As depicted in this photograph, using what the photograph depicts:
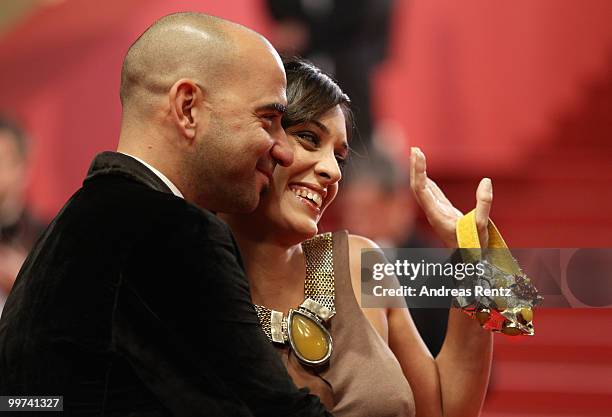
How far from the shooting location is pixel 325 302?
241 cm

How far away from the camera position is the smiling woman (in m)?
2.28

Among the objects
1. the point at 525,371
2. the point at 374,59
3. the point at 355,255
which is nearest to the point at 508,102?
the point at 374,59

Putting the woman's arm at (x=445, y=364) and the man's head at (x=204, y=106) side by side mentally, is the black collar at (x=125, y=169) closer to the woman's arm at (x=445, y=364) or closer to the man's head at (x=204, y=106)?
the man's head at (x=204, y=106)

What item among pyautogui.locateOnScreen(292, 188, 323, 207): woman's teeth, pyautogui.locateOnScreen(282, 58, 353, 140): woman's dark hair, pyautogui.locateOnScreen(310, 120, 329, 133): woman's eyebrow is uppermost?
pyautogui.locateOnScreen(282, 58, 353, 140): woman's dark hair

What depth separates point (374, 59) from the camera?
652 centimetres

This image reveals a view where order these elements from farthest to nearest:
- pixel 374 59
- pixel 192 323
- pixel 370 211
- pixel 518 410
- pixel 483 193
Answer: pixel 374 59 < pixel 518 410 < pixel 370 211 < pixel 483 193 < pixel 192 323

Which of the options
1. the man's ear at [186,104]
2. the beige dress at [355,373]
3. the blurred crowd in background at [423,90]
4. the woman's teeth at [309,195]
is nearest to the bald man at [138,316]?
the man's ear at [186,104]

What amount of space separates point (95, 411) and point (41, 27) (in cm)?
529

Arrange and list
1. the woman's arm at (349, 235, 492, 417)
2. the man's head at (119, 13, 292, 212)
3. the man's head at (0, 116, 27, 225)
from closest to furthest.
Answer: the man's head at (119, 13, 292, 212)
the woman's arm at (349, 235, 492, 417)
the man's head at (0, 116, 27, 225)

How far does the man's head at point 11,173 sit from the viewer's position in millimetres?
4809

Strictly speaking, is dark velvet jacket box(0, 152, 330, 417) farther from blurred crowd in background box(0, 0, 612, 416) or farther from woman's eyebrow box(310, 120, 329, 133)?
blurred crowd in background box(0, 0, 612, 416)

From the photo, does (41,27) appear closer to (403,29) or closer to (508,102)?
(403,29)

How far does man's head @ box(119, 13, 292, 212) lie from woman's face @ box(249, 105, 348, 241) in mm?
220

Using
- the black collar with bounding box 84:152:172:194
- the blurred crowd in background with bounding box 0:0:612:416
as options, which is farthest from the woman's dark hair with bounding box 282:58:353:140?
the blurred crowd in background with bounding box 0:0:612:416
